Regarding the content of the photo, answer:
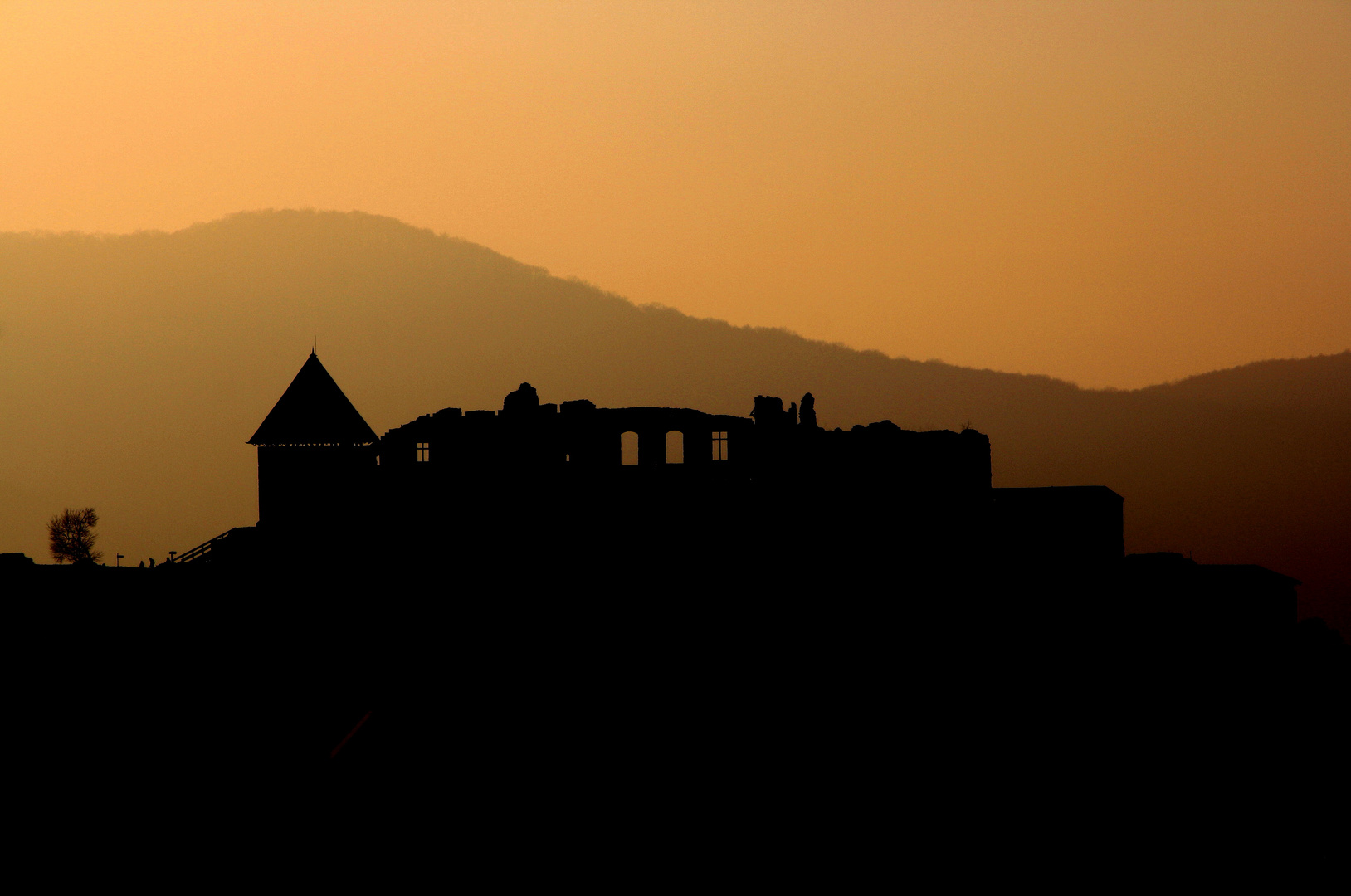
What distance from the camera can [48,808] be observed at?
86.9 feet

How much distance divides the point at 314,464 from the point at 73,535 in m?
41.4

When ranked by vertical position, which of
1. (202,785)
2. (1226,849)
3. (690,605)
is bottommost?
(1226,849)

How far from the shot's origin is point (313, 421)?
41.2 meters

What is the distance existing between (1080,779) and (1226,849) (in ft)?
11.4

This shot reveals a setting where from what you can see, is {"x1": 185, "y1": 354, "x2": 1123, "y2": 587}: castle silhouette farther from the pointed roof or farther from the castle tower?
the pointed roof

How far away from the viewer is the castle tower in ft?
123

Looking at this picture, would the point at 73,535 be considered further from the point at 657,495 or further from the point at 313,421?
the point at 657,495

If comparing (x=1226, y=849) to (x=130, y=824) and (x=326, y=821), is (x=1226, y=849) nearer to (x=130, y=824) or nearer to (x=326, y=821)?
(x=326, y=821)

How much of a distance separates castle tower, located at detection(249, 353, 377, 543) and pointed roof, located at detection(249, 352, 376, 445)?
3cm

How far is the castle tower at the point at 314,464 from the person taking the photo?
37562 mm

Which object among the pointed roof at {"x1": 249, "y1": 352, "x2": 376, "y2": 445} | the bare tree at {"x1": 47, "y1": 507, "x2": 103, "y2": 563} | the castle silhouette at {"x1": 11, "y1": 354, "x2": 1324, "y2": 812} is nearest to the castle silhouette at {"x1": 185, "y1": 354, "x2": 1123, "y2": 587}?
the castle silhouette at {"x1": 11, "y1": 354, "x2": 1324, "y2": 812}

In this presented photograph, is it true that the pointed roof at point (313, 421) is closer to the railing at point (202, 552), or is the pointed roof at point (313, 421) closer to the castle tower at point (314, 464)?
the castle tower at point (314, 464)

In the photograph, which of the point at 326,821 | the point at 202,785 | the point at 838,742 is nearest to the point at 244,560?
the point at 202,785

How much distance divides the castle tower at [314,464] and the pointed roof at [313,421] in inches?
1.0
